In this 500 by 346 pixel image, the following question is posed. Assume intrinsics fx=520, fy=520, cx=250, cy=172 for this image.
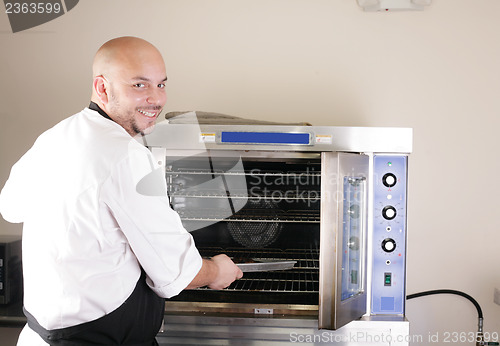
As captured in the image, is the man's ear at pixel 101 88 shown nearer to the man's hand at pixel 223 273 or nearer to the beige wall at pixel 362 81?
the man's hand at pixel 223 273

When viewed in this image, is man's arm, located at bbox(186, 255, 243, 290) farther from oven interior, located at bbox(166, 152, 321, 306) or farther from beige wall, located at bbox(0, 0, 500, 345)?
beige wall, located at bbox(0, 0, 500, 345)

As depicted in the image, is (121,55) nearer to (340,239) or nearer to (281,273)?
(340,239)

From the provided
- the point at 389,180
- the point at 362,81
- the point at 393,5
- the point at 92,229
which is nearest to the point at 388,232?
the point at 389,180

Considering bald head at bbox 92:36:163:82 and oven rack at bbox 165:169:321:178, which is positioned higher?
bald head at bbox 92:36:163:82

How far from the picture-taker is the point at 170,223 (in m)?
1.44

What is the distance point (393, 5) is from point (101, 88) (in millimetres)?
1646

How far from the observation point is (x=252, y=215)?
85.1 inches

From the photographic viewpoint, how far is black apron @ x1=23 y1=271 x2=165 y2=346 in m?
1.45

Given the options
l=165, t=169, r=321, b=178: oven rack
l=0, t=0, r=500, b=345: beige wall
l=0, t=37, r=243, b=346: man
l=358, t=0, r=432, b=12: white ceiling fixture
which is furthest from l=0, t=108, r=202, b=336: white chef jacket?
l=358, t=0, r=432, b=12: white ceiling fixture

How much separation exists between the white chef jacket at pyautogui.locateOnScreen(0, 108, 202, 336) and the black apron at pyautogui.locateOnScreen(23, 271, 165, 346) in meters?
0.02

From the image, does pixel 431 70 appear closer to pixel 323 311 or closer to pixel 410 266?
pixel 410 266

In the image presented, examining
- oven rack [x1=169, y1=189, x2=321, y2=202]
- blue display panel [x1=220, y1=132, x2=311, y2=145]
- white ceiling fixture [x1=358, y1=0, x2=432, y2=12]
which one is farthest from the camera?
white ceiling fixture [x1=358, y1=0, x2=432, y2=12]

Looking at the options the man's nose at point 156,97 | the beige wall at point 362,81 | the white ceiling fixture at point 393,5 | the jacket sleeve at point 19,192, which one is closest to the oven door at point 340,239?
the man's nose at point 156,97

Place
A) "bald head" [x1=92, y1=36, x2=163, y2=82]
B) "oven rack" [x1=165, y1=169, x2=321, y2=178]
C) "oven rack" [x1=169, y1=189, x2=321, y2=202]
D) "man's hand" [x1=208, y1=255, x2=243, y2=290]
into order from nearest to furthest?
"bald head" [x1=92, y1=36, x2=163, y2=82] → "man's hand" [x1=208, y1=255, x2=243, y2=290] → "oven rack" [x1=165, y1=169, x2=321, y2=178] → "oven rack" [x1=169, y1=189, x2=321, y2=202]
